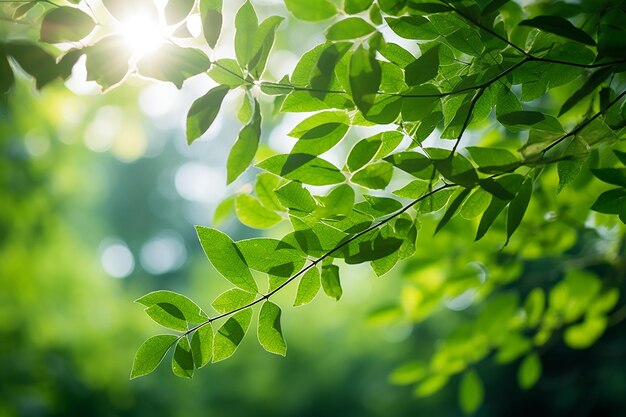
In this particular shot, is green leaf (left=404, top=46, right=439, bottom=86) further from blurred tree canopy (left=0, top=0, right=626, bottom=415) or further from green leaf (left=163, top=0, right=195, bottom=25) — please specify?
green leaf (left=163, top=0, right=195, bottom=25)

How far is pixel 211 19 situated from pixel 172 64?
66 millimetres

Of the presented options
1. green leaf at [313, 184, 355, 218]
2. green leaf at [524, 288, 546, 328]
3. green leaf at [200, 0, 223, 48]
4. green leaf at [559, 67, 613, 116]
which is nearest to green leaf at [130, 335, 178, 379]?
green leaf at [313, 184, 355, 218]

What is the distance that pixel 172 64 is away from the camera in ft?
1.61

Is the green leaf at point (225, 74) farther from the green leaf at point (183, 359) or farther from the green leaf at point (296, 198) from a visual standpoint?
the green leaf at point (183, 359)

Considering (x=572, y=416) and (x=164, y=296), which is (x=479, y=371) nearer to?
(x=572, y=416)

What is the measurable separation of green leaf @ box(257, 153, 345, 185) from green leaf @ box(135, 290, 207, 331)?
0.58 feet

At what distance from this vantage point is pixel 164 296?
563 mm

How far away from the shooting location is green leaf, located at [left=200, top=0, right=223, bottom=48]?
1.67ft

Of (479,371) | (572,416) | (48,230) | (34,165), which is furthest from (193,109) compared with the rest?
(479,371)

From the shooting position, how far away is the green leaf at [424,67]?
0.49 metres

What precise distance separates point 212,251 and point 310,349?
5.11 metres

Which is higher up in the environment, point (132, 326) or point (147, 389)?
point (132, 326)

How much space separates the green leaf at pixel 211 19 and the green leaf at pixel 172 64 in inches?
1.0

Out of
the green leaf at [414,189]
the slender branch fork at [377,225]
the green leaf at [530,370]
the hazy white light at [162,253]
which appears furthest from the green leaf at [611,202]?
the hazy white light at [162,253]
